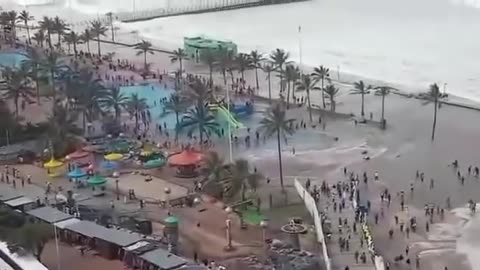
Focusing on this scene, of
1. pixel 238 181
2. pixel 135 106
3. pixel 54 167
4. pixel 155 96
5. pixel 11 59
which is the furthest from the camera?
pixel 11 59

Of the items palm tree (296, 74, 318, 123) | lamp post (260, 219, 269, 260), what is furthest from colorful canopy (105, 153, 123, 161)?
palm tree (296, 74, 318, 123)

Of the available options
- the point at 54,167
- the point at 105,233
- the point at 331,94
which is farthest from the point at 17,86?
the point at 105,233

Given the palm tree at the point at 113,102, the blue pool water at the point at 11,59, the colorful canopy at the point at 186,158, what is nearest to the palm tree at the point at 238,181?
the colorful canopy at the point at 186,158

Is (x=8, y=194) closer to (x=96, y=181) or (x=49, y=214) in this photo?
(x=49, y=214)

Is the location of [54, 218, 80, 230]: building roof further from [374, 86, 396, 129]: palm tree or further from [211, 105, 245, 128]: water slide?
[374, 86, 396, 129]: palm tree

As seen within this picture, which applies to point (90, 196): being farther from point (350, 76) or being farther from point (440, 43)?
point (440, 43)

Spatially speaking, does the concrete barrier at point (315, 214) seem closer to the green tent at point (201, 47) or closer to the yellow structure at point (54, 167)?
the yellow structure at point (54, 167)
